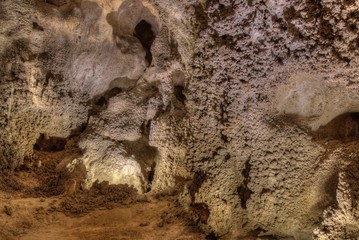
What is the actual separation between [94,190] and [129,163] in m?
0.19

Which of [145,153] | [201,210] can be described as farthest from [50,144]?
[201,210]

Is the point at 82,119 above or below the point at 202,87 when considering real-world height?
below

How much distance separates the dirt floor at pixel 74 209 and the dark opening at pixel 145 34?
58 centimetres

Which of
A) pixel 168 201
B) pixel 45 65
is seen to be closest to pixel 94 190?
pixel 168 201

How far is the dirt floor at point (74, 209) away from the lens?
5.24ft

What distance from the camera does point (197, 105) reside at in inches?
65.7

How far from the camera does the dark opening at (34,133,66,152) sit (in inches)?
66.9

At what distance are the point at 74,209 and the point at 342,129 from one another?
3.88 feet

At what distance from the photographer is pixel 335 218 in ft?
4.72

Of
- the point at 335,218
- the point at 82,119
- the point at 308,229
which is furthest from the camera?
the point at 82,119

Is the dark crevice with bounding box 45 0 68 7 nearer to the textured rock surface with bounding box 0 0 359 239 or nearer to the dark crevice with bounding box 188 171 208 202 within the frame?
the textured rock surface with bounding box 0 0 359 239

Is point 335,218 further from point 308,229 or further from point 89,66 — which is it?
point 89,66

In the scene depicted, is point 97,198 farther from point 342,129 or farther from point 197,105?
point 342,129

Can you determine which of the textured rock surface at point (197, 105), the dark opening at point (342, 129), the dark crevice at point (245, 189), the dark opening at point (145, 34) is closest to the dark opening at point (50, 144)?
the textured rock surface at point (197, 105)
